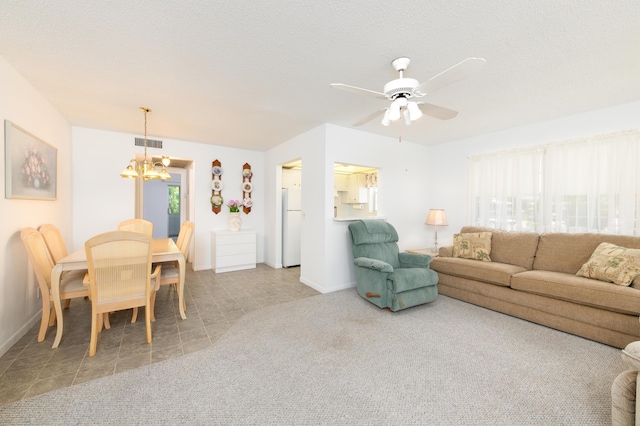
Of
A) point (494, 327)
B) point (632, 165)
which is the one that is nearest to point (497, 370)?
point (494, 327)

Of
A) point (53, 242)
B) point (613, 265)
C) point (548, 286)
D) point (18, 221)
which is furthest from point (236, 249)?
point (613, 265)

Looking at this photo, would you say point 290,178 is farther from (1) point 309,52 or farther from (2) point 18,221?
(2) point 18,221

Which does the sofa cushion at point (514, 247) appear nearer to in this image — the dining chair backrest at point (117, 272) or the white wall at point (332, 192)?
the white wall at point (332, 192)

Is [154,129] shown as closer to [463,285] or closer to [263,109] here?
[263,109]

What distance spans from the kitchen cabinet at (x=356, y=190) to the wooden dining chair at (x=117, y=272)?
4.55 meters

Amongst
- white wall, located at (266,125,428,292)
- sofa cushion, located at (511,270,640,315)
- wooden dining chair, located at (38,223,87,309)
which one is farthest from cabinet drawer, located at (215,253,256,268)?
sofa cushion, located at (511,270,640,315)

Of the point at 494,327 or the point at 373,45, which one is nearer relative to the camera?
the point at 373,45

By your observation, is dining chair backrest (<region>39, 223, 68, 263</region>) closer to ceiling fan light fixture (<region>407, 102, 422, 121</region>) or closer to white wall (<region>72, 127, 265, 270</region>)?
white wall (<region>72, 127, 265, 270</region>)

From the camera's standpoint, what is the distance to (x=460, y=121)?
11.9 ft

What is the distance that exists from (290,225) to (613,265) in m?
4.32

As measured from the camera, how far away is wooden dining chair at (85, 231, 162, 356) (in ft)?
6.93

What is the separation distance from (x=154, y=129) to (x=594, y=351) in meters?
5.74

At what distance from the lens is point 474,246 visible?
3.73 m

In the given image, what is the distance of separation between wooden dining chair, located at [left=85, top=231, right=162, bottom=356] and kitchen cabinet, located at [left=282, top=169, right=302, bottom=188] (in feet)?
11.2
